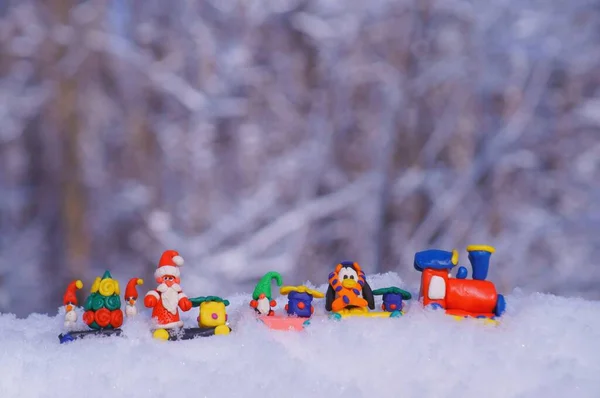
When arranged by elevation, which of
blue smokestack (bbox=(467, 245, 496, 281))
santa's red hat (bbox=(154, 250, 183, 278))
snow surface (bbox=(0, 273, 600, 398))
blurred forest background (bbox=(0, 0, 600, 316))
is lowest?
snow surface (bbox=(0, 273, 600, 398))

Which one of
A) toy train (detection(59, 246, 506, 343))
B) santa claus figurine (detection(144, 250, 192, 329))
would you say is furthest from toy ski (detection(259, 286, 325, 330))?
santa claus figurine (detection(144, 250, 192, 329))

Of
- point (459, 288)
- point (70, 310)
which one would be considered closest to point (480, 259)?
point (459, 288)

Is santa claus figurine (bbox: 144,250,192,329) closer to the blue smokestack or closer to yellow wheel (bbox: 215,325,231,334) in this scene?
yellow wheel (bbox: 215,325,231,334)

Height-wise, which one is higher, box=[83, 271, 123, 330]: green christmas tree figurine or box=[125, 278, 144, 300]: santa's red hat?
box=[125, 278, 144, 300]: santa's red hat

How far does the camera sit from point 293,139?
4.88 ft

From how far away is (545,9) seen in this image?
5.14ft

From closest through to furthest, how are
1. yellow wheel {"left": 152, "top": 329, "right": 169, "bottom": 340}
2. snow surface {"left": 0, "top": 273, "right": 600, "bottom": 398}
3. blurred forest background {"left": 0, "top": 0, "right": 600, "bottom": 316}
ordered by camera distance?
snow surface {"left": 0, "top": 273, "right": 600, "bottom": 398}, yellow wheel {"left": 152, "top": 329, "right": 169, "bottom": 340}, blurred forest background {"left": 0, "top": 0, "right": 600, "bottom": 316}

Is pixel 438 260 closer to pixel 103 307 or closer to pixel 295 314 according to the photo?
pixel 295 314

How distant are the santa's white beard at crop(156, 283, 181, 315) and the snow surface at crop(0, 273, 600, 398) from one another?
2.3 inches

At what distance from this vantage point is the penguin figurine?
1.14 meters

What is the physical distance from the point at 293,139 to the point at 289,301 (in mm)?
482

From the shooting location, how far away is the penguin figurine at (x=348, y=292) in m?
1.14

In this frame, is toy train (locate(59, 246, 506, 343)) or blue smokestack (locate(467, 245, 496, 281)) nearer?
toy train (locate(59, 246, 506, 343))

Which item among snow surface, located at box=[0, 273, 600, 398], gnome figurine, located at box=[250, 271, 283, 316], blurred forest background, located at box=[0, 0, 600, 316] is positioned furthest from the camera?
blurred forest background, located at box=[0, 0, 600, 316]
